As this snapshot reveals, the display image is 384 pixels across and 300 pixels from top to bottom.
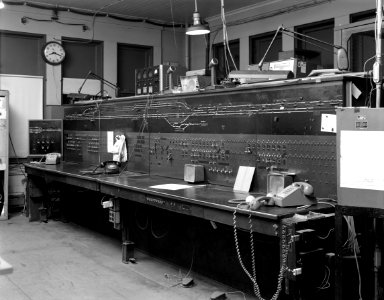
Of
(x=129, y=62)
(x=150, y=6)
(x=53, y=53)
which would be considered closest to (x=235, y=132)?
(x=150, y=6)

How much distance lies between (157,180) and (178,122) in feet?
1.71

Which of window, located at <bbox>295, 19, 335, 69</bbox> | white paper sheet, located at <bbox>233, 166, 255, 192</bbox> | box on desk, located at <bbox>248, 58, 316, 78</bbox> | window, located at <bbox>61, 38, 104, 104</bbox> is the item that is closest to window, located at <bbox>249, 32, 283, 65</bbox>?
window, located at <bbox>295, 19, 335, 69</bbox>

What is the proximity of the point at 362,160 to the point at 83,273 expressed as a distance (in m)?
2.49

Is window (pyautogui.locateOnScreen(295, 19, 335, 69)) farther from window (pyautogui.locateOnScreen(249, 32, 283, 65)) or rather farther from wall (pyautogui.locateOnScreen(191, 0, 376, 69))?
window (pyautogui.locateOnScreen(249, 32, 283, 65))

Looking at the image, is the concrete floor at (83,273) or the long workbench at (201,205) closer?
the long workbench at (201,205)

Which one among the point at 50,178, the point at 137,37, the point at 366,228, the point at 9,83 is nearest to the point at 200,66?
the point at 137,37

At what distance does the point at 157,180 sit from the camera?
404 cm

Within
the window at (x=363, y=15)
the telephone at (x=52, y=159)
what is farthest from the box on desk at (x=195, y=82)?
the window at (x=363, y=15)

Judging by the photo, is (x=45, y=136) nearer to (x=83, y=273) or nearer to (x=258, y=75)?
A: (x=83, y=273)

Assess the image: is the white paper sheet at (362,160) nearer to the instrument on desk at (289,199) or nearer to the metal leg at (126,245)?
the instrument on desk at (289,199)

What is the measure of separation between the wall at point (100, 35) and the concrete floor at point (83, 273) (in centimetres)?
221

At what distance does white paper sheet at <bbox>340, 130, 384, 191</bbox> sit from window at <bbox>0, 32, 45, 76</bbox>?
18.0ft

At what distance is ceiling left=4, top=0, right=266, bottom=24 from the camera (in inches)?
266

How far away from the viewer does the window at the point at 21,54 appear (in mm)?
6691
